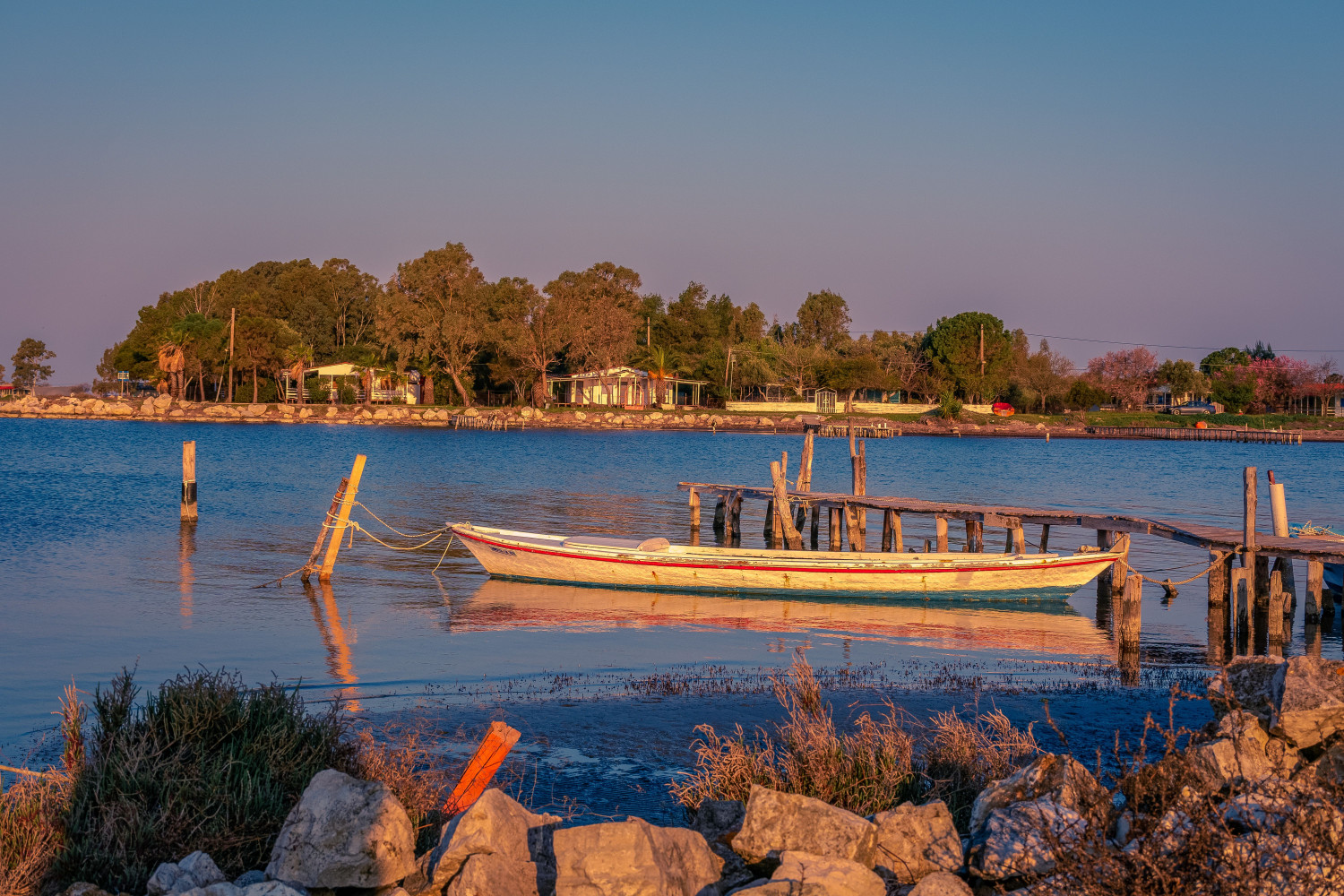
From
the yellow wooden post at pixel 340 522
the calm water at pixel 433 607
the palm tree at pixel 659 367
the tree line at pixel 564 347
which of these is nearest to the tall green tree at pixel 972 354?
the tree line at pixel 564 347

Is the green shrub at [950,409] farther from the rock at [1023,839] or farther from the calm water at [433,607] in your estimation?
the rock at [1023,839]

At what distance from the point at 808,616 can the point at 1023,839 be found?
12980mm

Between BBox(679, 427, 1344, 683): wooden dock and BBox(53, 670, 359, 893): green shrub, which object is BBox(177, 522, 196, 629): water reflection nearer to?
BBox(53, 670, 359, 893): green shrub

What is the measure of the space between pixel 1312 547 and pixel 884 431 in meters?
88.5

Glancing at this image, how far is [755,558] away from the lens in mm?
19250

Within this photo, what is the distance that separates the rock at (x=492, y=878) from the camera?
5.39m

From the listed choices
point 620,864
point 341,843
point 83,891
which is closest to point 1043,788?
point 620,864

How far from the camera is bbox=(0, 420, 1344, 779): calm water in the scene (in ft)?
46.7

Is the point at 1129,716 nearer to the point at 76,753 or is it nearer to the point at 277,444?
the point at 76,753

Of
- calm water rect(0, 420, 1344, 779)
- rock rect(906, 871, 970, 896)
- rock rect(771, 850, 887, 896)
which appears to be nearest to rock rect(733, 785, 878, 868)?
rock rect(771, 850, 887, 896)

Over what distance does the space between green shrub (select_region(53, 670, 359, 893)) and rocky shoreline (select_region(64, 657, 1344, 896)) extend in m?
0.48

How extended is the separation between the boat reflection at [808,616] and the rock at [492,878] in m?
11.4

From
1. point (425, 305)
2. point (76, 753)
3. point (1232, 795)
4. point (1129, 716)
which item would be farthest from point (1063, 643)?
point (425, 305)

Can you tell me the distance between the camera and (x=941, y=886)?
16.8 ft
